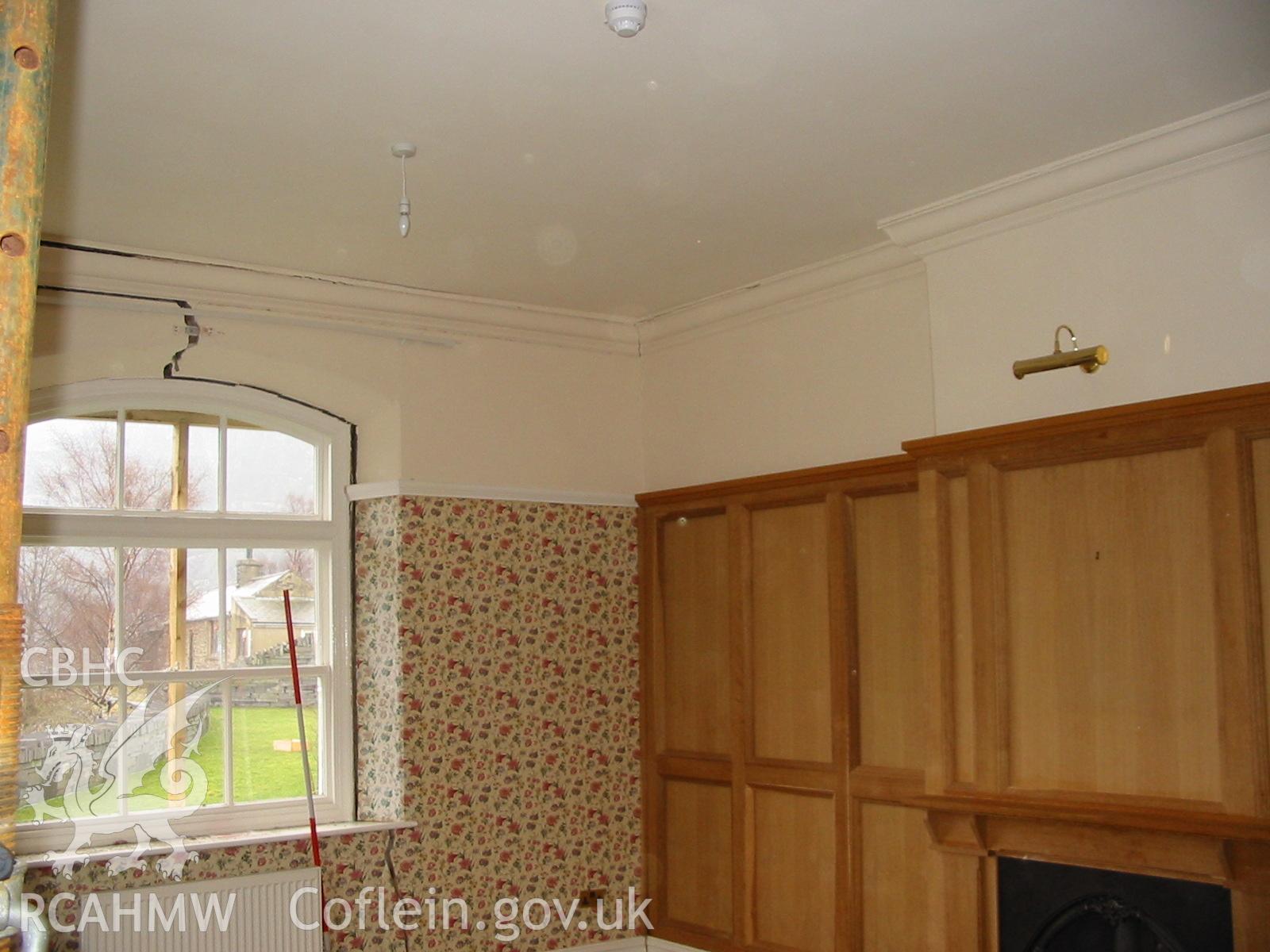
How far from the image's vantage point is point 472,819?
5.15 metres

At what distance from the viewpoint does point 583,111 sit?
3432 mm

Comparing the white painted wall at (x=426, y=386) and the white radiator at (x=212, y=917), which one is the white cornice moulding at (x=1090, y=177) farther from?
the white radiator at (x=212, y=917)

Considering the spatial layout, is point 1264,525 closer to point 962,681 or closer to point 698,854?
point 962,681

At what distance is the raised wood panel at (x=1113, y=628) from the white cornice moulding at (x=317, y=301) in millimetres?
2444

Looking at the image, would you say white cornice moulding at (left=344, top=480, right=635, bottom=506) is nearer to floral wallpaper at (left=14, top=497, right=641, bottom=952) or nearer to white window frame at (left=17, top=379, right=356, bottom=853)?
floral wallpaper at (left=14, top=497, right=641, bottom=952)

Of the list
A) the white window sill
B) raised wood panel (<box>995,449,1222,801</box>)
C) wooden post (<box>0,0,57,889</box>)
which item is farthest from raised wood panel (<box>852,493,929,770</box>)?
wooden post (<box>0,0,57,889</box>)

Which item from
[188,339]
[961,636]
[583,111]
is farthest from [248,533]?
[961,636]

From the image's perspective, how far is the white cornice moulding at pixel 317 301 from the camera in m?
4.53

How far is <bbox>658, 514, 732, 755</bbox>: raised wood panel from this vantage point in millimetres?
5375

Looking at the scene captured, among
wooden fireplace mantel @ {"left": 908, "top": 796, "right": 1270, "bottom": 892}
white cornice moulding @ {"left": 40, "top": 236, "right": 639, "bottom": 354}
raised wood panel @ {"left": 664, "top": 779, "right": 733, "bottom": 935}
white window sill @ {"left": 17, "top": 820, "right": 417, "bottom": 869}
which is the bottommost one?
raised wood panel @ {"left": 664, "top": 779, "right": 733, "bottom": 935}

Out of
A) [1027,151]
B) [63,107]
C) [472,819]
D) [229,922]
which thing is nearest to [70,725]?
[229,922]

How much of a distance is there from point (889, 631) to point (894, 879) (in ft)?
3.03

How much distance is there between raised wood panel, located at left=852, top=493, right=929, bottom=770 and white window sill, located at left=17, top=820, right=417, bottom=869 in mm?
1958

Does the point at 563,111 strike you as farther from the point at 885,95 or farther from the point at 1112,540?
the point at 1112,540
